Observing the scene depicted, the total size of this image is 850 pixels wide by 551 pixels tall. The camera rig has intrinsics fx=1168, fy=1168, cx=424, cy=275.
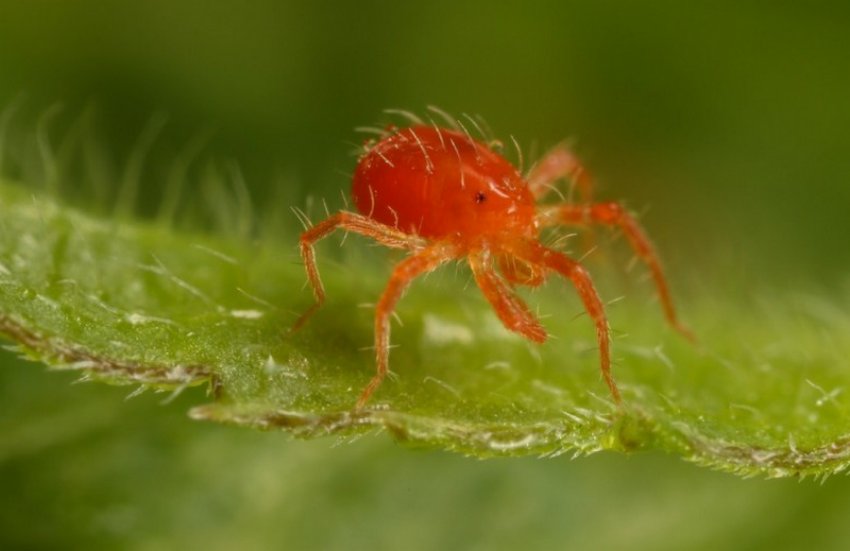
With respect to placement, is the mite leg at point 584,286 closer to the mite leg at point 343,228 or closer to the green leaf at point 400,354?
the green leaf at point 400,354

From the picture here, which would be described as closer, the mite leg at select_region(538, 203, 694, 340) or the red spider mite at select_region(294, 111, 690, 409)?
the red spider mite at select_region(294, 111, 690, 409)

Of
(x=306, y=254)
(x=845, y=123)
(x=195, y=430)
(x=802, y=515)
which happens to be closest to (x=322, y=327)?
(x=306, y=254)

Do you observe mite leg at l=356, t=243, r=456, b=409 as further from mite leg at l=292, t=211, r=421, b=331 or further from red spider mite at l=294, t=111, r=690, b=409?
→ mite leg at l=292, t=211, r=421, b=331

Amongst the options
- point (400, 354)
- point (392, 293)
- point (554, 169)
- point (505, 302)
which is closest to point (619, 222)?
point (554, 169)

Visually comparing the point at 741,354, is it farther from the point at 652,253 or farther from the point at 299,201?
the point at 299,201

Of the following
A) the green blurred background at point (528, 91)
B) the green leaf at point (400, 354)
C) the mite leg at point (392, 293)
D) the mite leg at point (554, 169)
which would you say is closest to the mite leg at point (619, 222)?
the green leaf at point (400, 354)

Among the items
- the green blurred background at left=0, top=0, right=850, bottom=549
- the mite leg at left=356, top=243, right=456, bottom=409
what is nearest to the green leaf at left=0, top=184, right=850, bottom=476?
the mite leg at left=356, top=243, right=456, bottom=409

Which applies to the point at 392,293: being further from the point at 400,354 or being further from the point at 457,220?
the point at 457,220

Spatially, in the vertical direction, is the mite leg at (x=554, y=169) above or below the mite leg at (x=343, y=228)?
above
